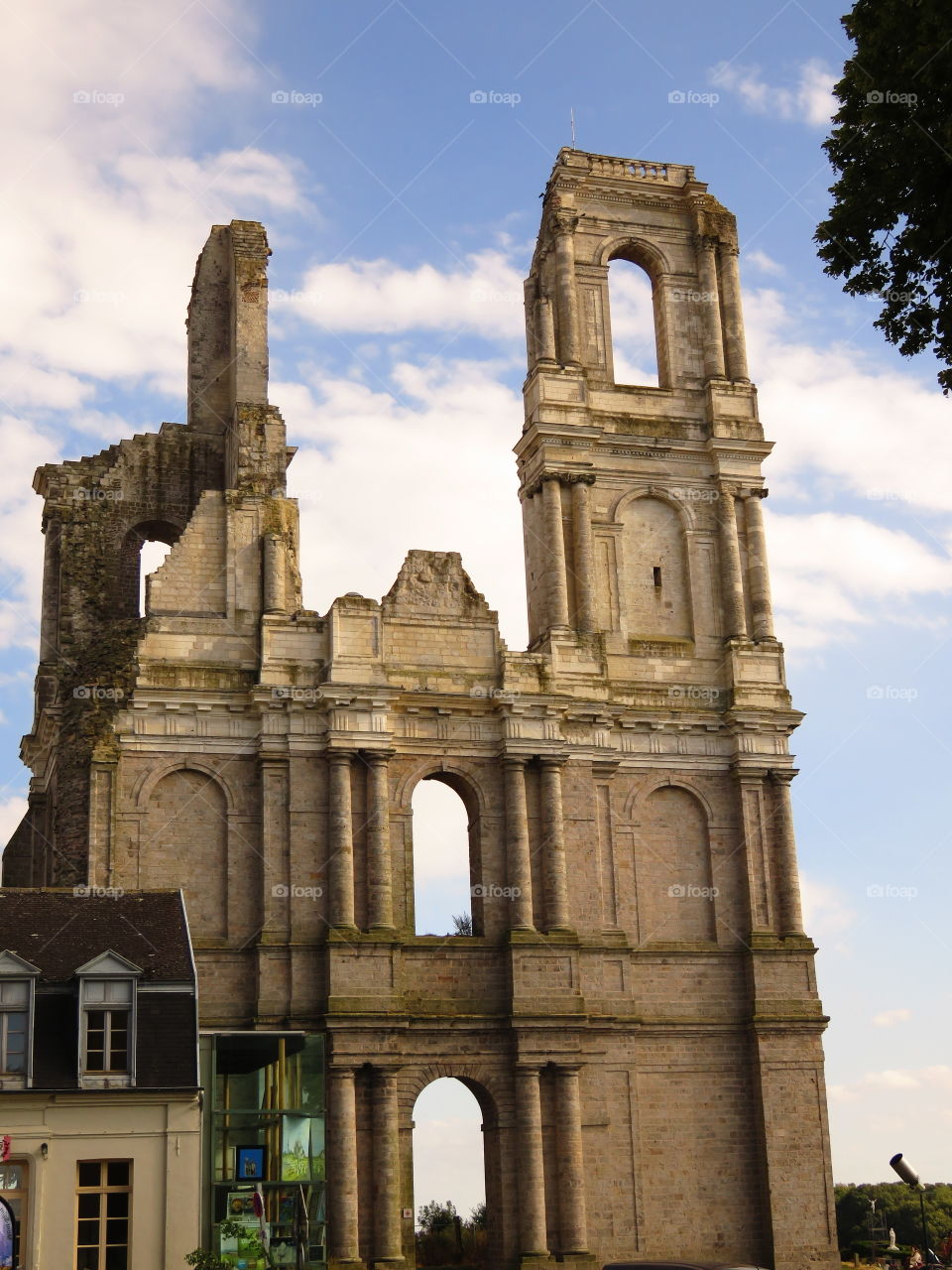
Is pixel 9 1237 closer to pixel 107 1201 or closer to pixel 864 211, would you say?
pixel 107 1201

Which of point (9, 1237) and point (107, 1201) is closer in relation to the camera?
point (9, 1237)

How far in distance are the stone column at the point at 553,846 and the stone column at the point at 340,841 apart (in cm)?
439

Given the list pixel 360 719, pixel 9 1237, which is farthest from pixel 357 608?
pixel 9 1237

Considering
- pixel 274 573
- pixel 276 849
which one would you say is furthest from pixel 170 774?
pixel 274 573

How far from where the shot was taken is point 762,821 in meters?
41.9

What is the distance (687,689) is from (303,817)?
1001 centimetres

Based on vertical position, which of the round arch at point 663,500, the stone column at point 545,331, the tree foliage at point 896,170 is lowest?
the tree foliage at point 896,170

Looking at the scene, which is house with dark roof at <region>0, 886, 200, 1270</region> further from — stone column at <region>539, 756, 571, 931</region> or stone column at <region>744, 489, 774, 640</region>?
stone column at <region>744, 489, 774, 640</region>

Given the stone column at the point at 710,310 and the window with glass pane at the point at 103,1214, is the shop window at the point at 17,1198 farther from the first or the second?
the stone column at the point at 710,310

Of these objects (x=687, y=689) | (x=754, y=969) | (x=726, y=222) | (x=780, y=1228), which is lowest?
(x=780, y=1228)

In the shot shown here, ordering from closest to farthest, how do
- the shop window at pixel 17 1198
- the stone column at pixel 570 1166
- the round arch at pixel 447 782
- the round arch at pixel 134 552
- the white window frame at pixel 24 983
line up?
1. the shop window at pixel 17 1198
2. the white window frame at pixel 24 983
3. the stone column at pixel 570 1166
4. the round arch at pixel 447 782
5. the round arch at pixel 134 552

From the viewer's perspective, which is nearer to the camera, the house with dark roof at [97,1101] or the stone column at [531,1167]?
the house with dark roof at [97,1101]

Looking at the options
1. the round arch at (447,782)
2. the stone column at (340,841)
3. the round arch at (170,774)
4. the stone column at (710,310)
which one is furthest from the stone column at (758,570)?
the round arch at (170,774)

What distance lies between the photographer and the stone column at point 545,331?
146 feet
